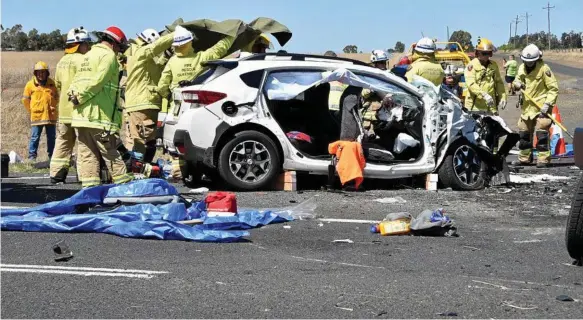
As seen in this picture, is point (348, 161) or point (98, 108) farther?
point (348, 161)

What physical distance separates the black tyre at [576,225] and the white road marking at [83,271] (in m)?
2.90

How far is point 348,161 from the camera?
11.2 metres

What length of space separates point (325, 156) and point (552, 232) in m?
3.40

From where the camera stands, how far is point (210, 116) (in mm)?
11219

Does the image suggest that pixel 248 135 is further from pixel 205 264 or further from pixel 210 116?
pixel 205 264

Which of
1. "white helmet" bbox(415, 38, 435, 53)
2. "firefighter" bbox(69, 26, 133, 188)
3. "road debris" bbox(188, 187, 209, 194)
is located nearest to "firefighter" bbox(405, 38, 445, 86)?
"white helmet" bbox(415, 38, 435, 53)

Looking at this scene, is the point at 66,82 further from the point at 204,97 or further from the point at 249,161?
the point at 249,161

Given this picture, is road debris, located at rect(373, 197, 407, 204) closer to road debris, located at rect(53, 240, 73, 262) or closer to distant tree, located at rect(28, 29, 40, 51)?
road debris, located at rect(53, 240, 73, 262)

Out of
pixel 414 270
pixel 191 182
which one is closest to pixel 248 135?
pixel 191 182

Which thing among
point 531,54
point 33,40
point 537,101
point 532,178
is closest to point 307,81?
point 532,178

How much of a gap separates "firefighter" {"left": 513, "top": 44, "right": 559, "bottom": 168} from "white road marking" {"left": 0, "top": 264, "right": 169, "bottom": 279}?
996cm

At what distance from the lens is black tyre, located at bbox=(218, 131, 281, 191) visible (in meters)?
11.2

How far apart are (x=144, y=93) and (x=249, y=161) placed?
2593 mm

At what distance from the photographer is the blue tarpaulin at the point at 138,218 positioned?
8125 millimetres
